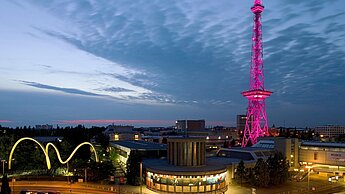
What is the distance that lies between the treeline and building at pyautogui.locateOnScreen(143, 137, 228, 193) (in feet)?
16.0

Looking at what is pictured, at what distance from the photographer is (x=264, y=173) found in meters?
56.7

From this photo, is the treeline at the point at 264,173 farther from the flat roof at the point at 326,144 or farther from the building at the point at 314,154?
the flat roof at the point at 326,144

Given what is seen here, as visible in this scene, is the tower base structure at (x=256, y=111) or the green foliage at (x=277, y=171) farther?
the tower base structure at (x=256, y=111)

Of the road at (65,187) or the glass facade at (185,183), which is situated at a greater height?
the glass facade at (185,183)

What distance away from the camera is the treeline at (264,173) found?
56938 mm

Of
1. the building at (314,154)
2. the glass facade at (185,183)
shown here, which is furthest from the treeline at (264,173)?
the building at (314,154)

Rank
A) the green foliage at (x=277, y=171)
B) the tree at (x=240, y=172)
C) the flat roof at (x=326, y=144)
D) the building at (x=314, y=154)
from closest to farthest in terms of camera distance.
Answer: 1. the green foliage at (x=277, y=171)
2. the tree at (x=240, y=172)
3. the building at (x=314, y=154)
4. the flat roof at (x=326, y=144)

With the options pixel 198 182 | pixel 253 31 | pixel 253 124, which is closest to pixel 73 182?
pixel 198 182

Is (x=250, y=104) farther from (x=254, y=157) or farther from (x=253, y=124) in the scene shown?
(x=254, y=157)

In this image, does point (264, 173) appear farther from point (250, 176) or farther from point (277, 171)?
point (277, 171)

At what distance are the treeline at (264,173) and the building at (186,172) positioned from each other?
16.0 feet

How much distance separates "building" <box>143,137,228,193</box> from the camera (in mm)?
51656

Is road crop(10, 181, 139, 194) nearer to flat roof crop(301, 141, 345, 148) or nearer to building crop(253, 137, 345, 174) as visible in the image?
building crop(253, 137, 345, 174)

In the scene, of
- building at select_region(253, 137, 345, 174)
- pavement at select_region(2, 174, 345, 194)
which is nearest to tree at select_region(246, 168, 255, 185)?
pavement at select_region(2, 174, 345, 194)
